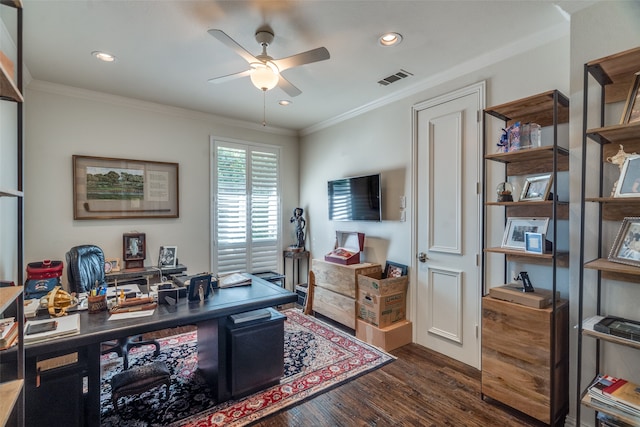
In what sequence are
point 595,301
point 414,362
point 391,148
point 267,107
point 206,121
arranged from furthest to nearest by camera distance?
point 206,121 → point 267,107 → point 391,148 → point 414,362 → point 595,301

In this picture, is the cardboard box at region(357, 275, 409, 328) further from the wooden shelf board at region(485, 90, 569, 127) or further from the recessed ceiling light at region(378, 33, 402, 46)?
the recessed ceiling light at region(378, 33, 402, 46)

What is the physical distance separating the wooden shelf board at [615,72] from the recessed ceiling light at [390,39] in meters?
1.24

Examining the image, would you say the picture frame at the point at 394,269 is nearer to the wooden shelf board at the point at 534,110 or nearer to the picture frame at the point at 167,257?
the wooden shelf board at the point at 534,110

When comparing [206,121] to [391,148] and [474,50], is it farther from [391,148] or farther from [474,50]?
[474,50]

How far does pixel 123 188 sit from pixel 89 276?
1.15m

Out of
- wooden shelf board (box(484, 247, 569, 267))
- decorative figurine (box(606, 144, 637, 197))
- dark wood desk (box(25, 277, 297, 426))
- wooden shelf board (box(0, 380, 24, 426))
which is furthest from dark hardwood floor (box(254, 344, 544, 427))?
decorative figurine (box(606, 144, 637, 197))

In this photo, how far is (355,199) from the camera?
13.1 ft

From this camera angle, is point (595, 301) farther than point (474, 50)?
No

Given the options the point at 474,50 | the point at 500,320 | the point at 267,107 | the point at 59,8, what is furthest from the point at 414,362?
the point at 59,8

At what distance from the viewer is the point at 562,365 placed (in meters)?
2.13

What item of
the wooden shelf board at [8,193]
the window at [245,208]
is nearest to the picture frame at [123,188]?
the window at [245,208]

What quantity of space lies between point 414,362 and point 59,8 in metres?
3.89

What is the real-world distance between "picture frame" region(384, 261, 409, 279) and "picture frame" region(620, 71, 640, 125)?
86.2 inches

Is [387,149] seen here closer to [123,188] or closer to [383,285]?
[383,285]
